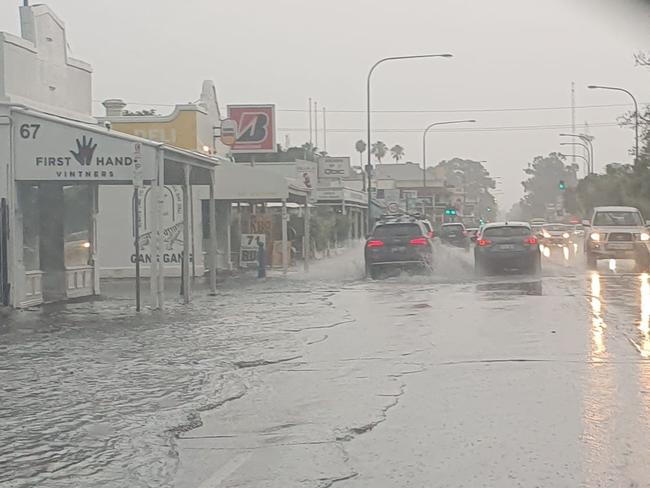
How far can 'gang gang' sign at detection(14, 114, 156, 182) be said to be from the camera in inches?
741

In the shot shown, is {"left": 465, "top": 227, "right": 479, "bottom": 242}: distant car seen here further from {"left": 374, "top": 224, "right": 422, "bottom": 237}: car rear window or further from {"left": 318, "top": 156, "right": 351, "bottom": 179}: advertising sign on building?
{"left": 318, "top": 156, "right": 351, "bottom": 179}: advertising sign on building

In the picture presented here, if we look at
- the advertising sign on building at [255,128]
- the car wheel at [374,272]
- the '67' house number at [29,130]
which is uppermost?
the advertising sign on building at [255,128]

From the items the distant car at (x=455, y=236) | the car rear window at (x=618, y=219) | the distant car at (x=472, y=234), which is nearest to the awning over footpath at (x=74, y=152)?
the distant car at (x=472, y=234)

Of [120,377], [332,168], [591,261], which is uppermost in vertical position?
[332,168]

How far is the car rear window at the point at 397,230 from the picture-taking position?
95.7ft

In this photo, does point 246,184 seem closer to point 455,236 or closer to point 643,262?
point 643,262

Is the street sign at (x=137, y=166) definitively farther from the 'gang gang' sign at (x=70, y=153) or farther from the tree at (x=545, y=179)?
the tree at (x=545, y=179)

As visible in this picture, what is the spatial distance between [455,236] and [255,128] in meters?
19.4

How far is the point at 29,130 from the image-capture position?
19.1 metres

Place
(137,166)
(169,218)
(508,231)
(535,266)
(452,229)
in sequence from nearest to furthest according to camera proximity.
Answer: (137,166) → (535,266) → (508,231) → (169,218) → (452,229)

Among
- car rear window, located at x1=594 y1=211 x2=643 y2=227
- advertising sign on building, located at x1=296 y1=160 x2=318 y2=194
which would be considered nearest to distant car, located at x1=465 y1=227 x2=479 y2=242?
car rear window, located at x1=594 y1=211 x2=643 y2=227

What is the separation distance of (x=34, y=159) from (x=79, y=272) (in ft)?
16.5

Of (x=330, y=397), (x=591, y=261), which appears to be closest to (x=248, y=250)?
(x=591, y=261)

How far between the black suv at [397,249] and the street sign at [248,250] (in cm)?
779
